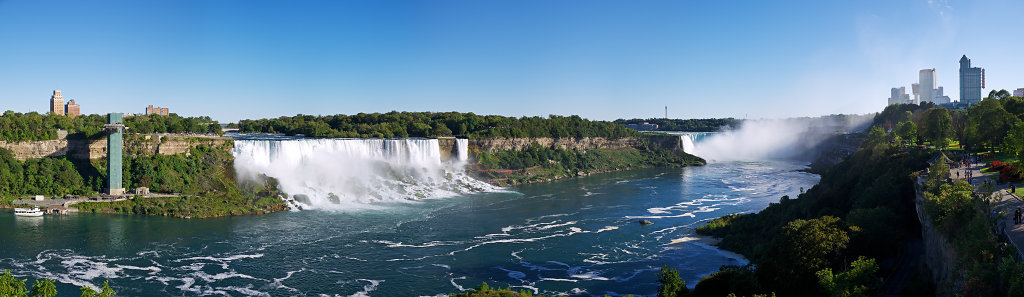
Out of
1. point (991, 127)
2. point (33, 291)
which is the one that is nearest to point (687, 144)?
point (991, 127)

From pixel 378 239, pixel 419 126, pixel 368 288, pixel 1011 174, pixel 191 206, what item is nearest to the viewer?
pixel 1011 174

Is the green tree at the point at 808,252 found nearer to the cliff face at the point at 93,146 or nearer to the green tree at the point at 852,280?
the green tree at the point at 852,280

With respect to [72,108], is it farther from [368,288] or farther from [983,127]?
[983,127]

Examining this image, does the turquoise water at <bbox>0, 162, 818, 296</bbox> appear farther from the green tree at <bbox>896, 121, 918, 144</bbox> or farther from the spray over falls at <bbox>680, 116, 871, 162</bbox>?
the spray over falls at <bbox>680, 116, 871, 162</bbox>

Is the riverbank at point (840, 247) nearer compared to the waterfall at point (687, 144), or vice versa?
A: the riverbank at point (840, 247)

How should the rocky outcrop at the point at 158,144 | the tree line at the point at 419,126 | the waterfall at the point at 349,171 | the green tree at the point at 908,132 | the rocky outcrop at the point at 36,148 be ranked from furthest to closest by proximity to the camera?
the tree line at the point at 419,126 → the green tree at the point at 908,132 → the waterfall at the point at 349,171 → the rocky outcrop at the point at 158,144 → the rocky outcrop at the point at 36,148

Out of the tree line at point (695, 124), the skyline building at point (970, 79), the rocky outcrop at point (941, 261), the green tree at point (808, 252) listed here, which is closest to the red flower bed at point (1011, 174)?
the rocky outcrop at point (941, 261)
